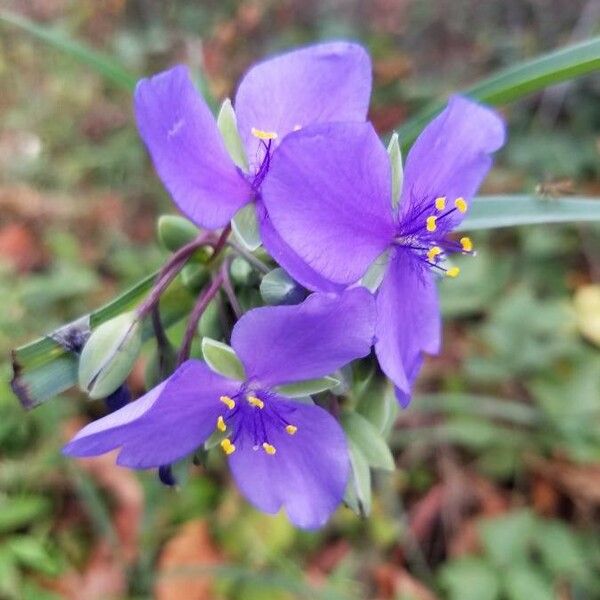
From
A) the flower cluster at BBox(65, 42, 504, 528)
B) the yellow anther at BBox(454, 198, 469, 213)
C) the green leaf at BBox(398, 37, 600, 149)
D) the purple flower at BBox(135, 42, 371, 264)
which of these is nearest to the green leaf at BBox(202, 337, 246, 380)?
the flower cluster at BBox(65, 42, 504, 528)

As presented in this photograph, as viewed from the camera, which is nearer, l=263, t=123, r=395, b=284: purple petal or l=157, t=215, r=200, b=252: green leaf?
l=263, t=123, r=395, b=284: purple petal

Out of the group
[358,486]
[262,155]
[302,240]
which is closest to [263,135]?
[262,155]

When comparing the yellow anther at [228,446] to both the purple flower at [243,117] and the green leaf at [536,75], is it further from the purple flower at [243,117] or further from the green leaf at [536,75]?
the green leaf at [536,75]

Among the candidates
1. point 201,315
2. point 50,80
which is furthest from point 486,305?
point 50,80

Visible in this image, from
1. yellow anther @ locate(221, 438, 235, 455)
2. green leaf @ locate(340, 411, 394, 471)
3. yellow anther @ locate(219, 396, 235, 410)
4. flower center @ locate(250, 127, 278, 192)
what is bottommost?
green leaf @ locate(340, 411, 394, 471)

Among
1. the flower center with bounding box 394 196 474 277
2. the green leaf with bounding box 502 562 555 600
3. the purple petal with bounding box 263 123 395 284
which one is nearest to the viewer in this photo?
the purple petal with bounding box 263 123 395 284

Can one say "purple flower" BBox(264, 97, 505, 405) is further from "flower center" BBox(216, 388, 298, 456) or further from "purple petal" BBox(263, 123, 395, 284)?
"flower center" BBox(216, 388, 298, 456)
